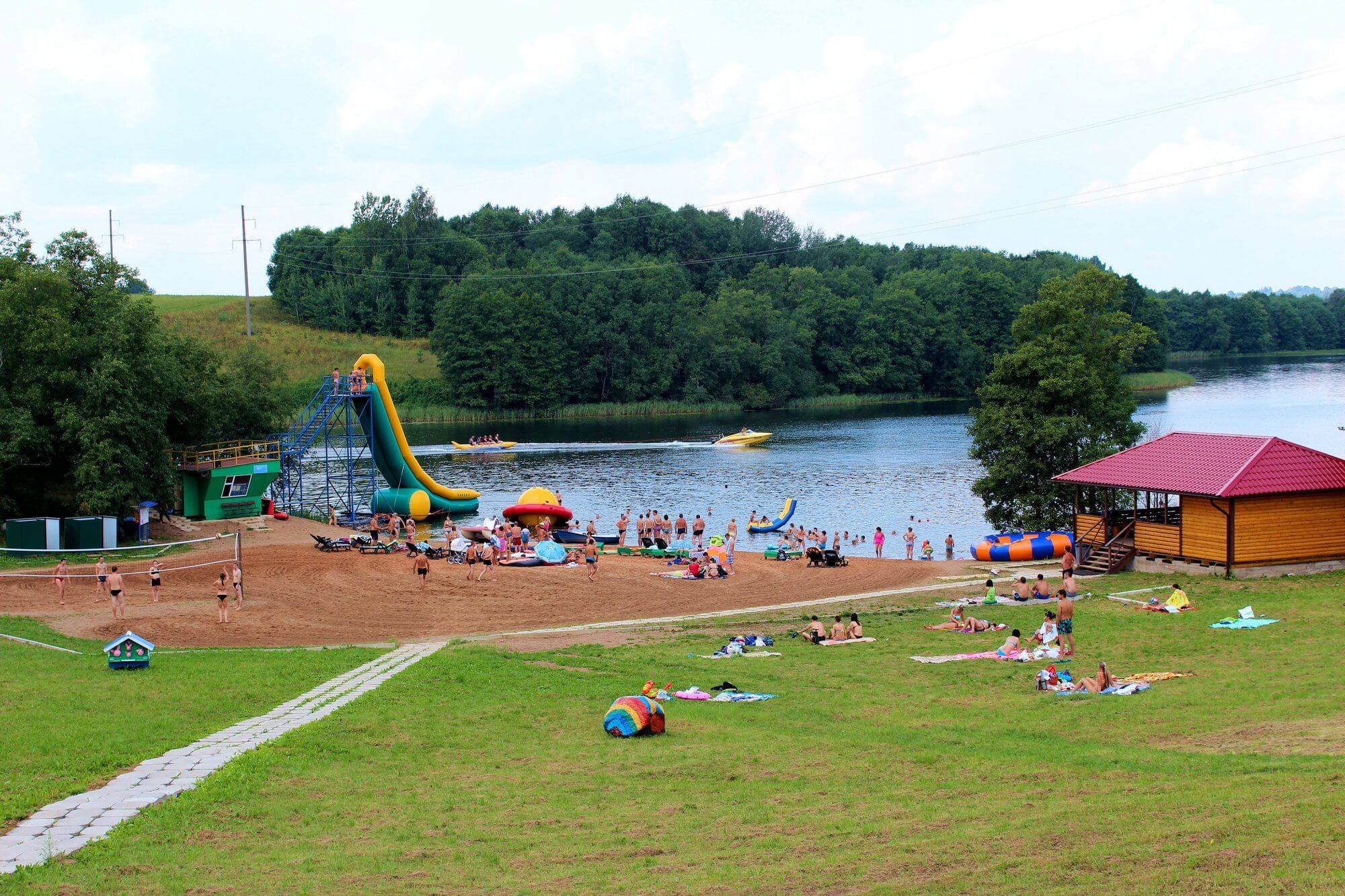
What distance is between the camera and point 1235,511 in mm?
29594

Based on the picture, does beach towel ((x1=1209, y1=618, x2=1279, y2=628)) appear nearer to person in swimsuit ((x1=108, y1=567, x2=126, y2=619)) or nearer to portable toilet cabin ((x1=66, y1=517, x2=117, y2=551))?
person in swimsuit ((x1=108, y1=567, x2=126, y2=619))

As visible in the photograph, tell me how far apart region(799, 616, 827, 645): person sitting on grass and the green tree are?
18.0 meters

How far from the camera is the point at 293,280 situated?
135 metres

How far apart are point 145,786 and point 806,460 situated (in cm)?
6414

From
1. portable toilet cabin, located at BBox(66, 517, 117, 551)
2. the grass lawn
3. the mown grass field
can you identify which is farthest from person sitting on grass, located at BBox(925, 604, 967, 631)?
portable toilet cabin, located at BBox(66, 517, 117, 551)

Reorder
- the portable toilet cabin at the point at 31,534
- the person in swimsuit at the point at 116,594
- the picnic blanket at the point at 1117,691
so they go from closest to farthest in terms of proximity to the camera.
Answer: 1. the picnic blanket at the point at 1117,691
2. the person in swimsuit at the point at 116,594
3. the portable toilet cabin at the point at 31,534

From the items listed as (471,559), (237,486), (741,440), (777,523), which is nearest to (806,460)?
(741,440)

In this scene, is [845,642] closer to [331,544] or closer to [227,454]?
[331,544]

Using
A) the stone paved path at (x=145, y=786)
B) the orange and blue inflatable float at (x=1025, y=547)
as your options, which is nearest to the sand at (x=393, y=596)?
the orange and blue inflatable float at (x=1025, y=547)

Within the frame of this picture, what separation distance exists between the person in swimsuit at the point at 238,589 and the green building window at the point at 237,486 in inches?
640

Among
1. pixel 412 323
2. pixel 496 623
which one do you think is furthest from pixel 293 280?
pixel 496 623

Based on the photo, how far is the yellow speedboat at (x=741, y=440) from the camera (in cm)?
8394

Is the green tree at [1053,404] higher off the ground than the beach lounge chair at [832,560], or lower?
higher

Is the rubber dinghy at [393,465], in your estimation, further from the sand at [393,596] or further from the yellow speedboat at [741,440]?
the yellow speedboat at [741,440]
